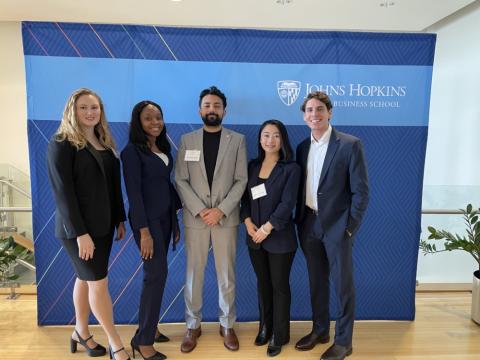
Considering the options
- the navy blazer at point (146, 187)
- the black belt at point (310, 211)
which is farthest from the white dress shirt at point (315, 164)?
the navy blazer at point (146, 187)

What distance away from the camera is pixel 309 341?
2566 mm

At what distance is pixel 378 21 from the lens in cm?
520

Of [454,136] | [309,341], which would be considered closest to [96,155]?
[309,341]

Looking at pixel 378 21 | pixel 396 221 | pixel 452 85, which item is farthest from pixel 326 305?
pixel 378 21

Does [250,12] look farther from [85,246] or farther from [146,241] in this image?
[85,246]

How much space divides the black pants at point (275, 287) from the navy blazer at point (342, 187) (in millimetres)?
349

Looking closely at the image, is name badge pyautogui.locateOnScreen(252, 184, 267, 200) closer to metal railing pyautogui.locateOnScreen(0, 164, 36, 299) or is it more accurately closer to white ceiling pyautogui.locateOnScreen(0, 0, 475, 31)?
metal railing pyautogui.locateOnScreen(0, 164, 36, 299)

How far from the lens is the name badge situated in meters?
2.31

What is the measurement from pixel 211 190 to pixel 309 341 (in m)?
1.29

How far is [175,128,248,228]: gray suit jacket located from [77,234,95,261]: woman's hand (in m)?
Result: 0.64

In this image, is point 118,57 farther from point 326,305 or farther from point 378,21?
point 378,21

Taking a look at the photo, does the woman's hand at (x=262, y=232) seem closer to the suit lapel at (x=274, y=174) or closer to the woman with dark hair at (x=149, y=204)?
the suit lapel at (x=274, y=174)

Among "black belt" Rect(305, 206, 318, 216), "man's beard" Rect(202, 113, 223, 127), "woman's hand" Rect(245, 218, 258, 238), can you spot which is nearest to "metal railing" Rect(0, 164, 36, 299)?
"man's beard" Rect(202, 113, 223, 127)

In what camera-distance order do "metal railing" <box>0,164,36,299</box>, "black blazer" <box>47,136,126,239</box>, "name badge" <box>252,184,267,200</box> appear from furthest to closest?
"metal railing" <box>0,164,36,299</box>
"name badge" <box>252,184,267,200</box>
"black blazer" <box>47,136,126,239</box>
